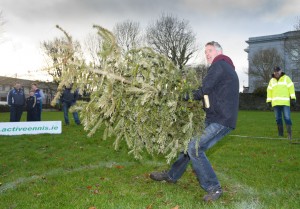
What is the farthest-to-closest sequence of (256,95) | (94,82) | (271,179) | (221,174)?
(256,95), (221,174), (271,179), (94,82)

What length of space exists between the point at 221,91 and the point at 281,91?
7802 millimetres

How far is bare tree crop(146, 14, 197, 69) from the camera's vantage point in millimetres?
54375

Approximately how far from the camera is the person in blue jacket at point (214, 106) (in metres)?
4.79

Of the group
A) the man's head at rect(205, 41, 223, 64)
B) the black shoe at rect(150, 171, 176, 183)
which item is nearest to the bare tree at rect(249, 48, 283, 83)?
the black shoe at rect(150, 171, 176, 183)

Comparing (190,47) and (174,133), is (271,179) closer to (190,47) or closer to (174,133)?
(174,133)

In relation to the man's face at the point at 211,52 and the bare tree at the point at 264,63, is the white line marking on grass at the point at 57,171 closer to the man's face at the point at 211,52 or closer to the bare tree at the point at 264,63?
the man's face at the point at 211,52

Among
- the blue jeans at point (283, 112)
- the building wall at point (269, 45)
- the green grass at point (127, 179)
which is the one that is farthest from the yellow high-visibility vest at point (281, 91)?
the building wall at point (269, 45)

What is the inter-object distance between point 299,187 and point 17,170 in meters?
5.51

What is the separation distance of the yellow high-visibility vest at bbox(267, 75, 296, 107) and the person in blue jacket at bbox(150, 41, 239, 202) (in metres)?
7.53

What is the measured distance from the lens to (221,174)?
21.8ft

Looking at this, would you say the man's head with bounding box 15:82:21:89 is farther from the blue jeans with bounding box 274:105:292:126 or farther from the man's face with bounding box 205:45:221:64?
the man's face with bounding box 205:45:221:64

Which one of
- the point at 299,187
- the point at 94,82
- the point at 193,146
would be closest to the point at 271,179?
the point at 299,187

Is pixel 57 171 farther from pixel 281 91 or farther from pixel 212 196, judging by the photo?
pixel 281 91

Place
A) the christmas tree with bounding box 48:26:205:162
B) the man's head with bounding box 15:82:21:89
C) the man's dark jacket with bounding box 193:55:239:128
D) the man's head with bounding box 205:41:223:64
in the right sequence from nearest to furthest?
the christmas tree with bounding box 48:26:205:162, the man's dark jacket with bounding box 193:55:239:128, the man's head with bounding box 205:41:223:64, the man's head with bounding box 15:82:21:89
